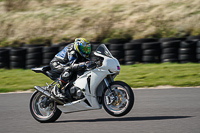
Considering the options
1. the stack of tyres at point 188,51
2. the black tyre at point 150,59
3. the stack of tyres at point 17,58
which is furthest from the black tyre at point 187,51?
the stack of tyres at point 17,58

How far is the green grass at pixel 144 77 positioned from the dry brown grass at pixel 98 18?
666cm

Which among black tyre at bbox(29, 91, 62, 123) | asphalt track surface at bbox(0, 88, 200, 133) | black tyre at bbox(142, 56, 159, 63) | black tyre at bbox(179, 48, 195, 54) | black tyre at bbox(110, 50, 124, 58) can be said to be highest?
black tyre at bbox(110, 50, 124, 58)

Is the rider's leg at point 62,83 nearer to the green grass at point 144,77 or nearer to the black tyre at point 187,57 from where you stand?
the green grass at point 144,77

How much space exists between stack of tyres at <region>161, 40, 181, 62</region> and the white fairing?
746cm

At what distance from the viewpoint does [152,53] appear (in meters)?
13.3

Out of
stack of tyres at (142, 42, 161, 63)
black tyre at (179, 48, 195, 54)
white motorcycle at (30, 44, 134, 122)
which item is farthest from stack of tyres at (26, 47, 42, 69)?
white motorcycle at (30, 44, 134, 122)

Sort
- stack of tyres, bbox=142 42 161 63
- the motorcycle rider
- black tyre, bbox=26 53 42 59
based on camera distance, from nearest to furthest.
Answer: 1. the motorcycle rider
2. stack of tyres, bbox=142 42 161 63
3. black tyre, bbox=26 53 42 59

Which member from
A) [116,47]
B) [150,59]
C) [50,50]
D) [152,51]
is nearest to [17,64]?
[50,50]

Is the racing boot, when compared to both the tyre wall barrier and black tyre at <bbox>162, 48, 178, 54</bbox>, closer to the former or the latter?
the tyre wall barrier

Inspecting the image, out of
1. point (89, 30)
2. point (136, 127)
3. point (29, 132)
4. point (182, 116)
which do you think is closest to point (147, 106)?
point (182, 116)

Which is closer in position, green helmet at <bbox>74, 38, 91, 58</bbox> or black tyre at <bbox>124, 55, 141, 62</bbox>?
green helmet at <bbox>74, 38, 91, 58</bbox>

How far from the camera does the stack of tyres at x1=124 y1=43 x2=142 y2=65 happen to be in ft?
44.0

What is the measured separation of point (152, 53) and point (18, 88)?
18.1 ft

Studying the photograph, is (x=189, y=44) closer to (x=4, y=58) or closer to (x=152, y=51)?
(x=152, y=51)
